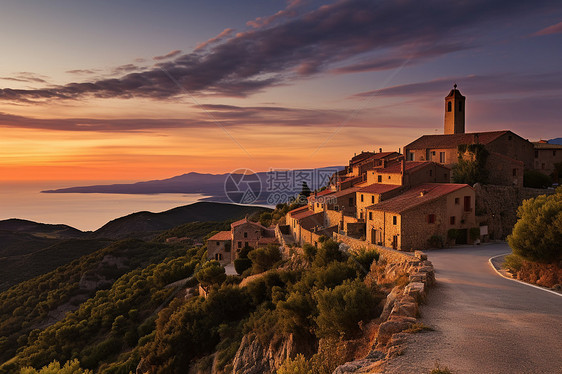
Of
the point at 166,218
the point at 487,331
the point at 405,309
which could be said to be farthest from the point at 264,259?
the point at 166,218

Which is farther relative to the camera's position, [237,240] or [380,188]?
[237,240]

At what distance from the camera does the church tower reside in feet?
186

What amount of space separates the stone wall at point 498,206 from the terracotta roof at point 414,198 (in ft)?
13.5

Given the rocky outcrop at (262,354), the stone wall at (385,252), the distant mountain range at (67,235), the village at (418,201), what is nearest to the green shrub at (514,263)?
the stone wall at (385,252)

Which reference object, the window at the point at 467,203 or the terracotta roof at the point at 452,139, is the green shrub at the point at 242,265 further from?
the terracotta roof at the point at 452,139

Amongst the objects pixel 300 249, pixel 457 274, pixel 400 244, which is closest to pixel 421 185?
pixel 400 244

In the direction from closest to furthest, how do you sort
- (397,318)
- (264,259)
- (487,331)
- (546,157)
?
(487,331) < (397,318) < (264,259) < (546,157)

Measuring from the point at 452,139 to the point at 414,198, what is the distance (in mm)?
21770

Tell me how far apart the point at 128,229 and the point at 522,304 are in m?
168

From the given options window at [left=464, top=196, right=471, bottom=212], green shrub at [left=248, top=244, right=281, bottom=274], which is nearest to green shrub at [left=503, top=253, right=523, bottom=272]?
window at [left=464, top=196, right=471, bottom=212]

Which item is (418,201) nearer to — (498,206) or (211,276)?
(498,206)

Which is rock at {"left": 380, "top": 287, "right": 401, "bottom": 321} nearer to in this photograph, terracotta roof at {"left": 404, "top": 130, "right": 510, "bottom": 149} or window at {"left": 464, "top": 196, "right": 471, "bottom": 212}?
window at {"left": 464, "top": 196, "right": 471, "bottom": 212}

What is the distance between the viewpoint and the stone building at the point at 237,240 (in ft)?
170

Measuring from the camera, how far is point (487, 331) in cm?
1070
